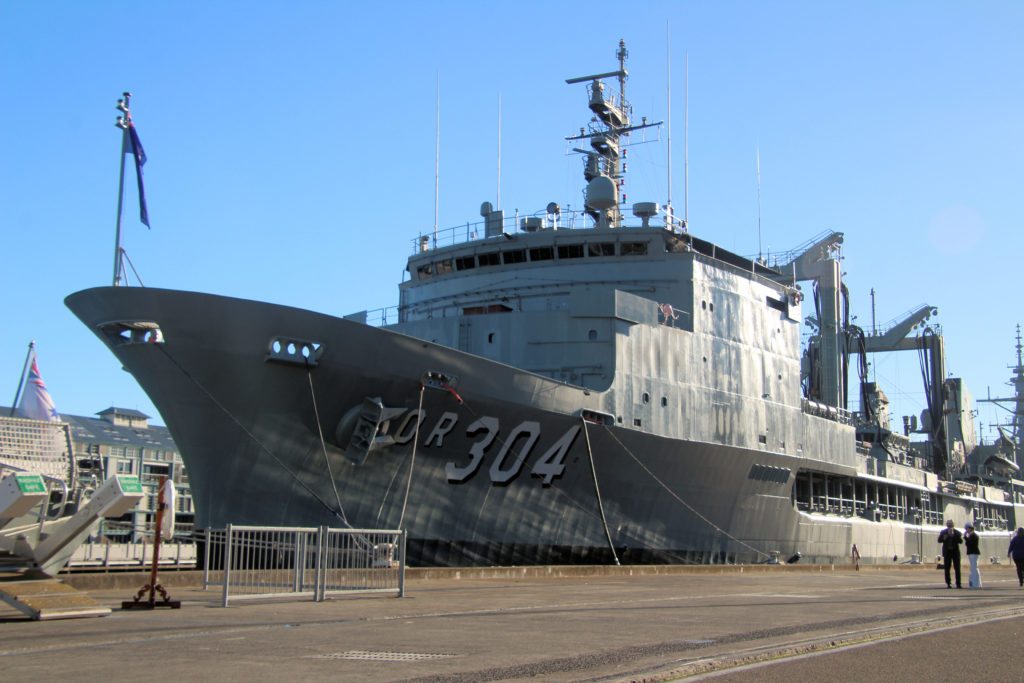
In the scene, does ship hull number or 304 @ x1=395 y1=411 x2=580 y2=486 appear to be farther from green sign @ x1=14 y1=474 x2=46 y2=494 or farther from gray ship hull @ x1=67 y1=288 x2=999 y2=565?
green sign @ x1=14 y1=474 x2=46 y2=494

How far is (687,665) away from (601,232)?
16.9m

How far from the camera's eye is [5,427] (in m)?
17.8

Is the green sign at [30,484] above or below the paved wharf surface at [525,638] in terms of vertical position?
above

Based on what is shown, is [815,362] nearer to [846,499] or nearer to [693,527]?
[846,499]

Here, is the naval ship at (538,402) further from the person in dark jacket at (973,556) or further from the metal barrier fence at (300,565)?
the person in dark jacket at (973,556)

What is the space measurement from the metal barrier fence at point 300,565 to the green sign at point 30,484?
214 centimetres

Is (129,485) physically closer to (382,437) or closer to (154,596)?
(154,596)

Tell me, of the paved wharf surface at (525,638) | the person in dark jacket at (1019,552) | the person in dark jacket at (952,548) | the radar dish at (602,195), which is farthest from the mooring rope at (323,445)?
the person in dark jacket at (1019,552)

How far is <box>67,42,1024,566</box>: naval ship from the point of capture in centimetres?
1507

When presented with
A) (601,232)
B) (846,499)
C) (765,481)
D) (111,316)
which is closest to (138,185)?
(111,316)

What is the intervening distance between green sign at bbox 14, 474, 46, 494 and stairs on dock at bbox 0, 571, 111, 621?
0.87 meters

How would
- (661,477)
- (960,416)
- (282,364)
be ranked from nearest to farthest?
1. (282,364)
2. (661,477)
3. (960,416)

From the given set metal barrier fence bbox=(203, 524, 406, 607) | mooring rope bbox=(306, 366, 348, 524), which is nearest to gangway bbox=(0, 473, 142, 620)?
metal barrier fence bbox=(203, 524, 406, 607)

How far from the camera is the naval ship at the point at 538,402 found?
1507cm
